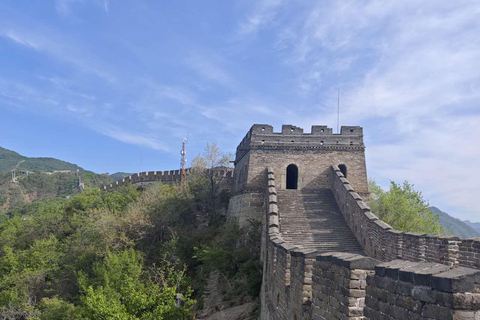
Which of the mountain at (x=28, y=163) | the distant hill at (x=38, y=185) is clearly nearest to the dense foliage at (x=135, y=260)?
the distant hill at (x=38, y=185)

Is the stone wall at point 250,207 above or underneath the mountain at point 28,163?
underneath

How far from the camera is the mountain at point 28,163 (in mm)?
123688

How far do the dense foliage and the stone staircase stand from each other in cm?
204

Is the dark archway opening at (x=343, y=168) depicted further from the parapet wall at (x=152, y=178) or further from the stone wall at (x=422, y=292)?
the stone wall at (x=422, y=292)

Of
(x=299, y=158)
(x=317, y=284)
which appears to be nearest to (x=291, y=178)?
(x=299, y=158)

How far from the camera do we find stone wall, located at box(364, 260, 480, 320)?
9.21 ft

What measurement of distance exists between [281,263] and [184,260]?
1197cm

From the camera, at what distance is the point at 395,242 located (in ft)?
38.9

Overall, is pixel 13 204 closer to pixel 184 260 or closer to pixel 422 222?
pixel 184 260

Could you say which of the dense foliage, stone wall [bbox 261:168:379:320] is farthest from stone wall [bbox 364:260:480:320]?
the dense foliage

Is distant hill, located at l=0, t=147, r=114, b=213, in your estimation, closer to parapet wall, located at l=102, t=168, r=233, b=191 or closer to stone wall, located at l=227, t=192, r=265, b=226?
parapet wall, located at l=102, t=168, r=233, b=191

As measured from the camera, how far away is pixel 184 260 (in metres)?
20.1

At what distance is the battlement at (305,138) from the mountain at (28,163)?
114 meters

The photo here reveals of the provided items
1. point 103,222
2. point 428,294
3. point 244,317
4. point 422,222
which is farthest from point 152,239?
point 428,294
